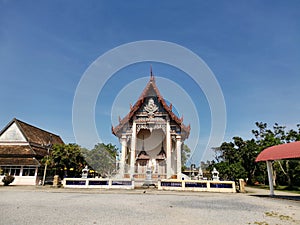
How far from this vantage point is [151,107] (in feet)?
72.5

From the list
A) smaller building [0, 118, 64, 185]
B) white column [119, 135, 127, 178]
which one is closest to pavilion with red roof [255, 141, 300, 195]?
white column [119, 135, 127, 178]

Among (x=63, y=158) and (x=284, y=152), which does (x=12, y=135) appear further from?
(x=284, y=152)

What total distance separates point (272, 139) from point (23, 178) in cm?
2674

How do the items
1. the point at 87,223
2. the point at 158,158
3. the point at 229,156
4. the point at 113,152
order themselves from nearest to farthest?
the point at 87,223 < the point at 158,158 < the point at 229,156 < the point at 113,152

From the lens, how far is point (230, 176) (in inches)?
758

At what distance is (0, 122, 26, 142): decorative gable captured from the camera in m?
22.7

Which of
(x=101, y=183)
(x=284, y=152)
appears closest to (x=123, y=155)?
(x=101, y=183)

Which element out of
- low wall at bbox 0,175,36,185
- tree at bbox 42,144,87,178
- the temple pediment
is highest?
the temple pediment

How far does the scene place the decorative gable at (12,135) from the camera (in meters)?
22.7

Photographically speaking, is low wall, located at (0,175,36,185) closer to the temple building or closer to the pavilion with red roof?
the temple building

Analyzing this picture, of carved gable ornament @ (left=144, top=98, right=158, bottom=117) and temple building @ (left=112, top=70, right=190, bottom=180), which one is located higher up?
carved gable ornament @ (left=144, top=98, right=158, bottom=117)

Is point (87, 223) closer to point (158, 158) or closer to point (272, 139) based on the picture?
point (158, 158)

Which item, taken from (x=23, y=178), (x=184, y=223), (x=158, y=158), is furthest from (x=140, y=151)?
(x=184, y=223)

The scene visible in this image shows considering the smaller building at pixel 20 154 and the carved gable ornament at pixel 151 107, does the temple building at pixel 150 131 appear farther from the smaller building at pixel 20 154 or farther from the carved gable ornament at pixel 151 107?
the smaller building at pixel 20 154
